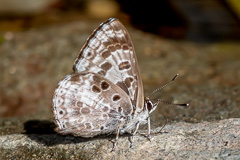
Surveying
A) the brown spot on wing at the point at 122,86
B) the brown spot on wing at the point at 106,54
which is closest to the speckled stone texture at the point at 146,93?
the brown spot on wing at the point at 122,86

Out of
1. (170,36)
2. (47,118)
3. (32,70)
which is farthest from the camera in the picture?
(170,36)

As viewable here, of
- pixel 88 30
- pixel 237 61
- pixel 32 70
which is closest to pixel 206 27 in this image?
pixel 237 61

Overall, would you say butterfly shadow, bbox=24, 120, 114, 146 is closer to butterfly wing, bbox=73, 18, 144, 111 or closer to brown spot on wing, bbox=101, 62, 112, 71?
butterfly wing, bbox=73, 18, 144, 111

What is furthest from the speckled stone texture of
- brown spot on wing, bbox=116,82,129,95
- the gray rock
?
brown spot on wing, bbox=116,82,129,95

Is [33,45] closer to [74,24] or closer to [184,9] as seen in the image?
[74,24]

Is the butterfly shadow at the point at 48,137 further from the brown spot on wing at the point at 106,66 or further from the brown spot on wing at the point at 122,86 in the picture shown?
the brown spot on wing at the point at 106,66

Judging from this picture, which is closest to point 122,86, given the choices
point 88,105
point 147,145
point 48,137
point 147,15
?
point 88,105

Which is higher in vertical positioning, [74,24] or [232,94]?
[74,24]
